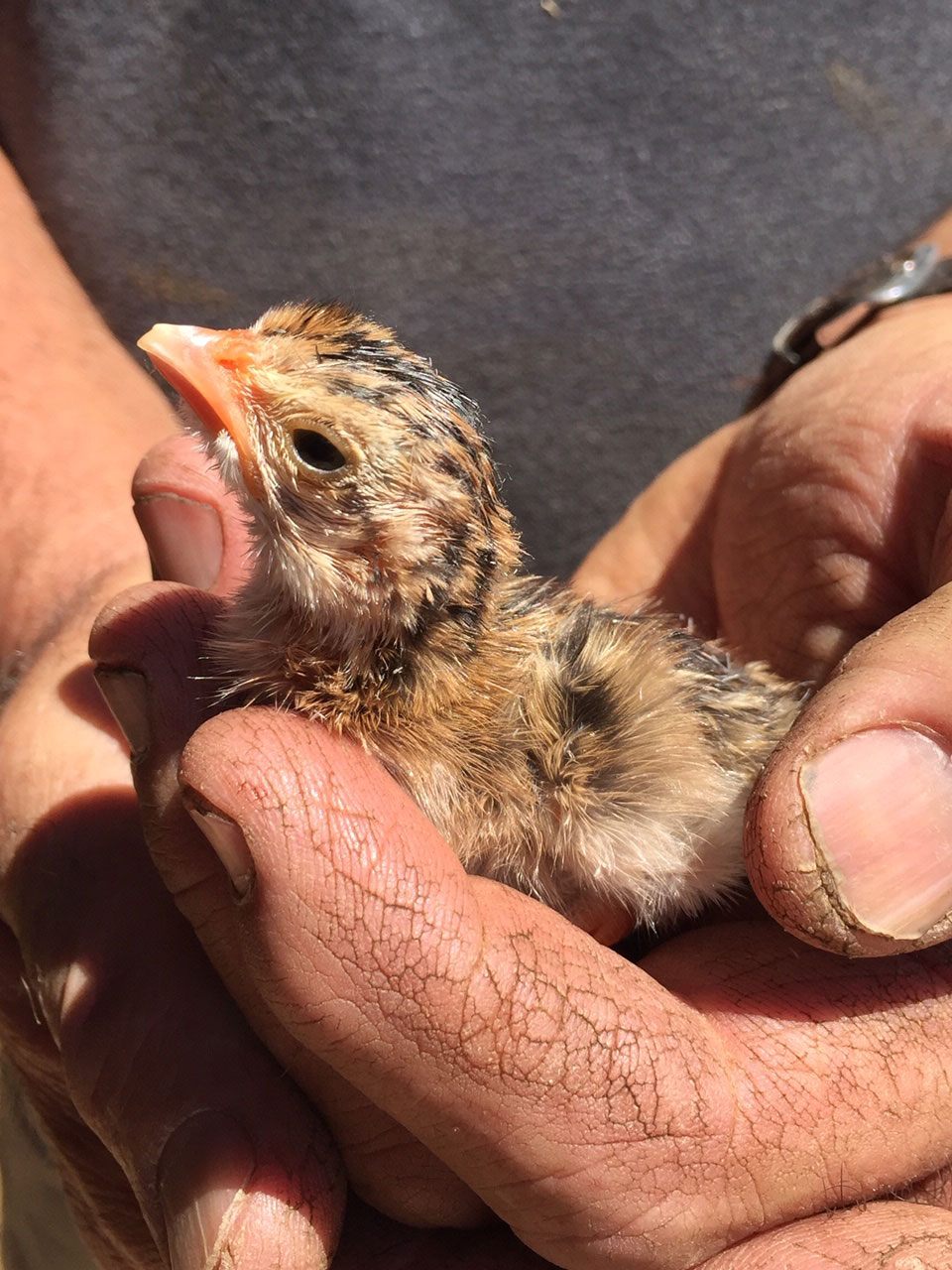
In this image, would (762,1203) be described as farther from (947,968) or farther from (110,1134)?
(110,1134)

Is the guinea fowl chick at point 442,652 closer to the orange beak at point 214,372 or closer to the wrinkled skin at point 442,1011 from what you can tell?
the orange beak at point 214,372

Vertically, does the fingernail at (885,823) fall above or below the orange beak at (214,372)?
below

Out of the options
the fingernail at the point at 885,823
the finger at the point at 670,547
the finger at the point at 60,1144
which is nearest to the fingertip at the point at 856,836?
the fingernail at the point at 885,823

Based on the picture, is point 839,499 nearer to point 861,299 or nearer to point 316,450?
point 861,299

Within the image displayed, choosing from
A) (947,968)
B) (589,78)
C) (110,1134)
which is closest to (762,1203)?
(947,968)

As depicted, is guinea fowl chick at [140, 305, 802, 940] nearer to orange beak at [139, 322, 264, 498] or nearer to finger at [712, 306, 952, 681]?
orange beak at [139, 322, 264, 498]

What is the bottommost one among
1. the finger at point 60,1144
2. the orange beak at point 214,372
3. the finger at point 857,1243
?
the finger at point 857,1243

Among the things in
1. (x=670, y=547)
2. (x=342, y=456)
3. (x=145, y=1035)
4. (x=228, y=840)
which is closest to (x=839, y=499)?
(x=670, y=547)
